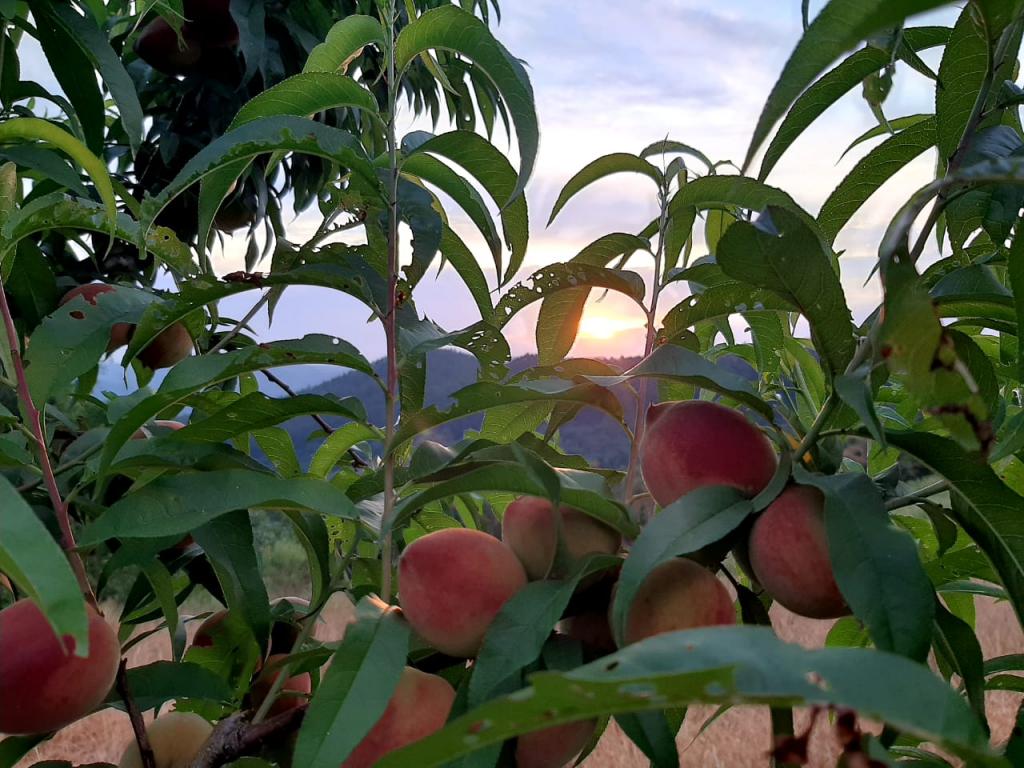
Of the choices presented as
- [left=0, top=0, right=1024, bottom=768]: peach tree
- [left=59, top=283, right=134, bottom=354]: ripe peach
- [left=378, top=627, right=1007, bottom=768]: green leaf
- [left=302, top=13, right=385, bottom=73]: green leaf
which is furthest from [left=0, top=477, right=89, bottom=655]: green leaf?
[left=59, top=283, right=134, bottom=354]: ripe peach

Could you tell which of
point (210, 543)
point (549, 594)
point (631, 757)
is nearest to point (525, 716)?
point (549, 594)

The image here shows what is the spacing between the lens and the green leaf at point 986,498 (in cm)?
32

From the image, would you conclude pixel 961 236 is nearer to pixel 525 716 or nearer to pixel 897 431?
pixel 897 431

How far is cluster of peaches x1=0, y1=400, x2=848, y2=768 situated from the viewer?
0.33 m

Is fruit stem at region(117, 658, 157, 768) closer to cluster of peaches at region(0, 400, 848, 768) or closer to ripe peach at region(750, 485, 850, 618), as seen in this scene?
cluster of peaches at region(0, 400, 848, 768)

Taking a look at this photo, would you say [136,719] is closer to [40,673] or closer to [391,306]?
[40,673]

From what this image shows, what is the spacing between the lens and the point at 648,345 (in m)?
0.48

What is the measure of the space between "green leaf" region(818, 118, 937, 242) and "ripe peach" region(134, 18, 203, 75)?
1021 millimetres

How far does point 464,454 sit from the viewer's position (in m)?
0.36

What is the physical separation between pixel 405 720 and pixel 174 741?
0.68 feet

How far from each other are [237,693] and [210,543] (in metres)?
0.09

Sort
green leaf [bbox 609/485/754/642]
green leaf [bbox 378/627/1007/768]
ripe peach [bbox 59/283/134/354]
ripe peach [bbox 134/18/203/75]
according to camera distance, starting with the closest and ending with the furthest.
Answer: green leaf [bbox 378/627/1007/768], green leaf [bbox 609/485/754/642], ripe peach [bbox 59/283/134/354], ripe peach [bbox 134/18/203/75]

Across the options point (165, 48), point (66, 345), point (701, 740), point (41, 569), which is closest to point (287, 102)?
point (66, 345)

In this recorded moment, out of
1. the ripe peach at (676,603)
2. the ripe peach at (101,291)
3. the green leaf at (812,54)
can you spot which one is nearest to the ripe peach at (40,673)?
the ripe peach at (676,603)
